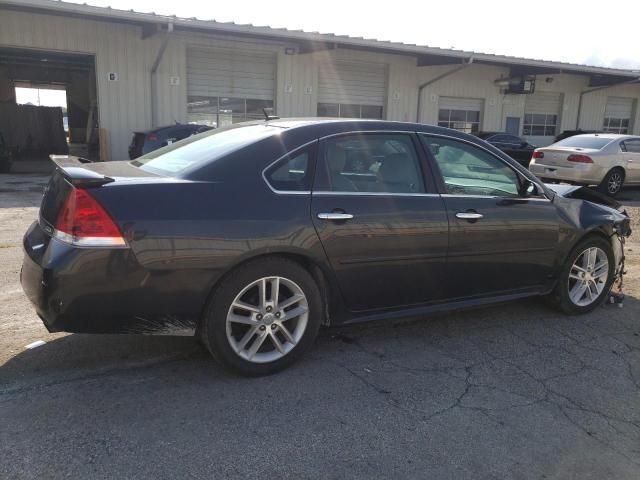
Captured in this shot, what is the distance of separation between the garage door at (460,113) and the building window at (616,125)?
872 cm

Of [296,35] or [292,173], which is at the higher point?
[296,35]

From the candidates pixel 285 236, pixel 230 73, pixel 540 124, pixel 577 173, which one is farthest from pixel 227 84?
pixel 285 236

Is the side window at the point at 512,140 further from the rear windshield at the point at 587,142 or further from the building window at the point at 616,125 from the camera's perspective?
the building window at the point at 616,125

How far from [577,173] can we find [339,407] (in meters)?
12.1

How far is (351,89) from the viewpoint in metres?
21.6

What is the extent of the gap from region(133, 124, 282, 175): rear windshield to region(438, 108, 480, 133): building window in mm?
21135

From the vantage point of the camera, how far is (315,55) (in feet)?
66.7

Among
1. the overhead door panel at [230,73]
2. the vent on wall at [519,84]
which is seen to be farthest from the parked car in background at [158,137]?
the vent on wall at [519,84]

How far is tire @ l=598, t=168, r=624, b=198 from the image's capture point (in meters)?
13.4

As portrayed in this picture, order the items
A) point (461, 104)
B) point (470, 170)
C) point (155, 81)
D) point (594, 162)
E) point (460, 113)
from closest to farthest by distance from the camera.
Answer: point (470, 170), point (594, 162), point (155, 81), point (461, 104), point (460, 113)

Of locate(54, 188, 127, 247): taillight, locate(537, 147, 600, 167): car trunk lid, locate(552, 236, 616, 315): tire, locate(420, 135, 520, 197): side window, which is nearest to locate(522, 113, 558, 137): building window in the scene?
locate(537, 147, 600, 167): car trunk lid

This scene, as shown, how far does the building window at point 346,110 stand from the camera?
21320mm

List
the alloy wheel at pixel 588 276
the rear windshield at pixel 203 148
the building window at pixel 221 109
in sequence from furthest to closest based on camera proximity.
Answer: the building window at pixel 221 109 → the alloy wheel at pixel 588 276 → the rear windshield at pixel 203 148

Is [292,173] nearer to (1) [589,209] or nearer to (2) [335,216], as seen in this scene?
(2) [335,216]
